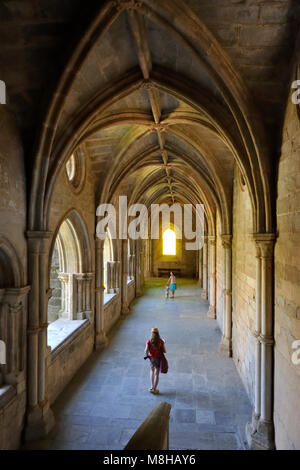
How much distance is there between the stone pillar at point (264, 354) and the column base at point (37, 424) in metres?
3.37

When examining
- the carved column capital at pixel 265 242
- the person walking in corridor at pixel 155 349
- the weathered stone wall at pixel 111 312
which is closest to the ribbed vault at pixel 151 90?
the carved column capital at pixel 265 242

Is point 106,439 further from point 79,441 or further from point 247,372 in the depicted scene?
point 247,372

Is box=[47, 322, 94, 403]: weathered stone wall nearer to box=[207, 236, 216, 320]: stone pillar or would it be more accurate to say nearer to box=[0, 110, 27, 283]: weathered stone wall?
box=[0, 110, 27, 283]: weathered stone wall

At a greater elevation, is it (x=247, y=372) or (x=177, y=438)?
(x=247, y=372)

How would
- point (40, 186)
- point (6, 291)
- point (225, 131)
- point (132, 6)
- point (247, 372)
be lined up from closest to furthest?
point (132, 6)
point (6, 291)
point (40, 186)
point (225, 131)
point (247, 372)

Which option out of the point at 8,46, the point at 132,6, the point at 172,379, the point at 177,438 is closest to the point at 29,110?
the point at 8,46

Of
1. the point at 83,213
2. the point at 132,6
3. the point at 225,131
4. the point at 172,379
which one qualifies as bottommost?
the point at 172,379

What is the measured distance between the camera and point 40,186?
206 inches

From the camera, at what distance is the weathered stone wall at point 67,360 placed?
6137mm

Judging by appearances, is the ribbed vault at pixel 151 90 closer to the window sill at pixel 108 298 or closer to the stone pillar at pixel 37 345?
the stone pillar at pixel 37 345

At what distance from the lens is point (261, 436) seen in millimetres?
4816

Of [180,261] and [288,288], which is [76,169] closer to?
[288,288]

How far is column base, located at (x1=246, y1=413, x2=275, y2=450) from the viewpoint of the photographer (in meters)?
4.75

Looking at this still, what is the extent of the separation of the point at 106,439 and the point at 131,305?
9799 mm
